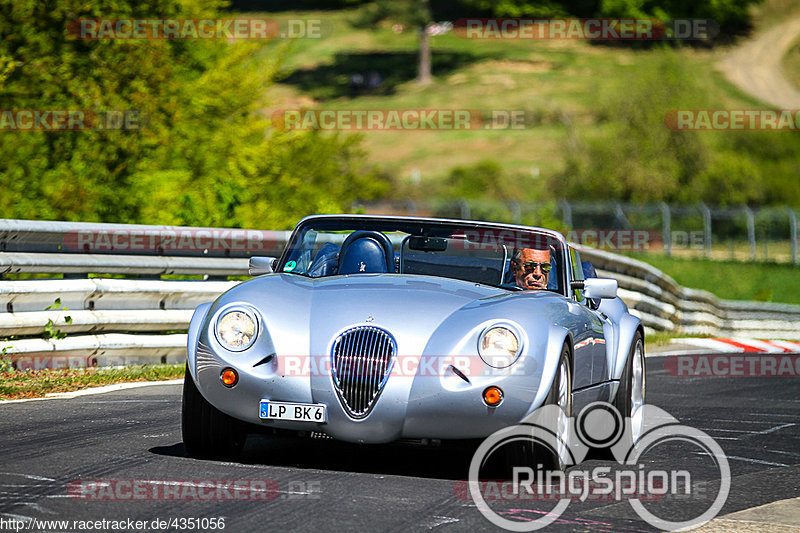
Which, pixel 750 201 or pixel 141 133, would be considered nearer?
pixel 141 133

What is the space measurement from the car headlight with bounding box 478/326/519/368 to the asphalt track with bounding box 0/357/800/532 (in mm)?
625

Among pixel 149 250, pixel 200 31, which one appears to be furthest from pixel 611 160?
pixel 149 250

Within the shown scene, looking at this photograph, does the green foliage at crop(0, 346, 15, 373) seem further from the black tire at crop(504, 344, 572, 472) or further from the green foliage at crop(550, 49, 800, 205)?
the green foliage at crop(550, 49, 800, 205)

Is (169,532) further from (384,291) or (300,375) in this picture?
(384,291)

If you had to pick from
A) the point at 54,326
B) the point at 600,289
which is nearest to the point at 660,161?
the point at 54,326

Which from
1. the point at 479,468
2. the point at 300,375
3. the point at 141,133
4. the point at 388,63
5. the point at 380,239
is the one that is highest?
the point at 388,63

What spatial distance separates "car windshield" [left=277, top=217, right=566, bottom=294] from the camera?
24.4 feet

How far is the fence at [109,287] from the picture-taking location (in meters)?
9.80

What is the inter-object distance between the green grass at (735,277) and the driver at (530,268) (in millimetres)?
24842

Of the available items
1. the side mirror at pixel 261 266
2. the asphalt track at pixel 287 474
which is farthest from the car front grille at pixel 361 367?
the side mirror at pixel 261 266

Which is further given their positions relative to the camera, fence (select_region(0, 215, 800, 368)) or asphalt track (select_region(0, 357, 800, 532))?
fence (select_region(0, 215, 800, 368))

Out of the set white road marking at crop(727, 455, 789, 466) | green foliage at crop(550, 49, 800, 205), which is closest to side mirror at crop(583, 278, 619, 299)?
white road marking at crop(727, 455, 789, 466)

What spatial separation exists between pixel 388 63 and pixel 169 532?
98.0m

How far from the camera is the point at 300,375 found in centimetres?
620
